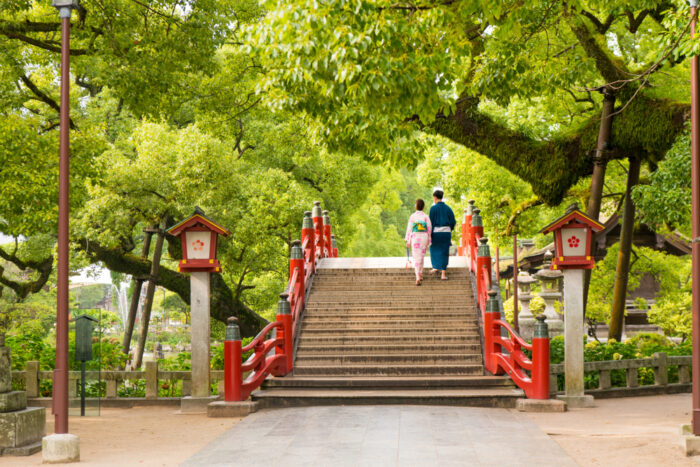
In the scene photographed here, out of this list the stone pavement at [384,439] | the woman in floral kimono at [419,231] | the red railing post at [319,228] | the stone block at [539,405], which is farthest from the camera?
the red railing post at [319,228]

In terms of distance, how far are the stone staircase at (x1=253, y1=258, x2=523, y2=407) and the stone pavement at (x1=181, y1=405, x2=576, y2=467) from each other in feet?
1.83

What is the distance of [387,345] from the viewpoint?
42.8ft

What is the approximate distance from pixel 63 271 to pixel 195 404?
4173mm

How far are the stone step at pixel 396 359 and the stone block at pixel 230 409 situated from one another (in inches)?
85.8

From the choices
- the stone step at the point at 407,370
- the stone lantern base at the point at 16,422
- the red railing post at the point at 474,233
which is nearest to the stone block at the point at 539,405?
the stone step at the point at 407,370

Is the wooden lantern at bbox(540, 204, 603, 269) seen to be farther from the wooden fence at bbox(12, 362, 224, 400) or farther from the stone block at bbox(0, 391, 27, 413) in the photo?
the stone block at bbox(0, 391, 27, 413)

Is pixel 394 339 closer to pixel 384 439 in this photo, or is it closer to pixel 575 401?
pixel 575 401

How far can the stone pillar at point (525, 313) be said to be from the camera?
21500mm

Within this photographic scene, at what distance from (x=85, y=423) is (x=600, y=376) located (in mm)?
8190

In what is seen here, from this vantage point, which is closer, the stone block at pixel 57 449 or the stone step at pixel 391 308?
the stone block at pixel 57 449

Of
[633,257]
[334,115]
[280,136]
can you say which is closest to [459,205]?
[633,257]

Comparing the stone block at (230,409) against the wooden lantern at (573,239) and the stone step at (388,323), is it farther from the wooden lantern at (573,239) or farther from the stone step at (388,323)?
the wooden lantern at (573,239)

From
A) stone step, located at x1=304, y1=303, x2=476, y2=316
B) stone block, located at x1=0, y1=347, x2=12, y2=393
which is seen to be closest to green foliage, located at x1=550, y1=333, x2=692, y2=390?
stone step, located at x1=304, y1=303, x2=476, y2=316

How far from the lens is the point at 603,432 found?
9039mm
